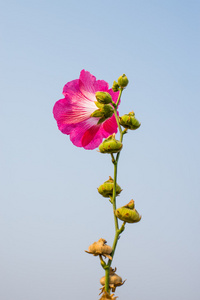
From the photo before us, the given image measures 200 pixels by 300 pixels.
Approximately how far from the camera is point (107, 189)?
172 cm

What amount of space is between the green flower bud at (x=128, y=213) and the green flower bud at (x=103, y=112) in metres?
0.50

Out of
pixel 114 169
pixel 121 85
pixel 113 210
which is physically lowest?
pixel 113 210

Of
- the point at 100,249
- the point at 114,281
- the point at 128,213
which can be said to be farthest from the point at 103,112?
the point at 114,281

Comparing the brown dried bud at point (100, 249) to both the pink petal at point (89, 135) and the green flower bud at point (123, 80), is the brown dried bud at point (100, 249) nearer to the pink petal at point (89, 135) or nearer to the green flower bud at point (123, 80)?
the pink petal at point (89, 135)

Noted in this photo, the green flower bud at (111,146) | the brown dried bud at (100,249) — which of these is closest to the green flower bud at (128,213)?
the brown dried bud at (100,249)

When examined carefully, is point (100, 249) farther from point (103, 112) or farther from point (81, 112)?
point (81, 112)

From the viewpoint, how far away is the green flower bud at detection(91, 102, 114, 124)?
6.05ft

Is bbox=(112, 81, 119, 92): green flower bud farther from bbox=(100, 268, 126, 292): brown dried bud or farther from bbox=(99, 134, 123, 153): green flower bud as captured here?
bbox=(100, 268, 126, 292): brown dried bud

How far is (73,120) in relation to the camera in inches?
82.9

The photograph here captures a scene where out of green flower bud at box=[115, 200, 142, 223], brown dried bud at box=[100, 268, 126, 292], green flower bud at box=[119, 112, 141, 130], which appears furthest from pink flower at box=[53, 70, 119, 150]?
brown dried bud at box=[100, 268, 126, 292]

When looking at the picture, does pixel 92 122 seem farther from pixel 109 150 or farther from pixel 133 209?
pixel 133 209

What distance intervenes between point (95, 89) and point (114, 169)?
1.96ft

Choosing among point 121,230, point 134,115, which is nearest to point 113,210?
point 121,230

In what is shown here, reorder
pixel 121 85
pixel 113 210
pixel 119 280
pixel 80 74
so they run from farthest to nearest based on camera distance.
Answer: pixel 80 74
pixel 121 85
pixel 113 210
pixel 119 280
